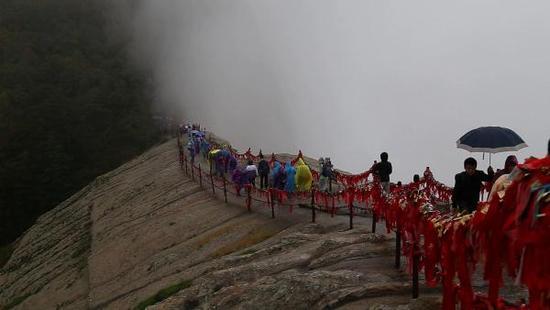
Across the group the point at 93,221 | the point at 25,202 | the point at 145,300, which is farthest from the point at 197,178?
the point at 25,202

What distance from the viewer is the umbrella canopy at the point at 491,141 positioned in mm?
12156

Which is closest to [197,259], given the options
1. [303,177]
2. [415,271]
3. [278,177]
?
[278,177]

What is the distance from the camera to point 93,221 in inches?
1216

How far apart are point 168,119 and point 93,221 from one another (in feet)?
166

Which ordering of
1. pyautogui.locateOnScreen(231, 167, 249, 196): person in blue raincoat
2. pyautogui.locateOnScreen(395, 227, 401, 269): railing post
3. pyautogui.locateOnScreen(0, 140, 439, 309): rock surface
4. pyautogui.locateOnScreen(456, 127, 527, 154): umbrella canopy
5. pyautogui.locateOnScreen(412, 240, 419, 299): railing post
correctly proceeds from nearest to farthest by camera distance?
pyautogui.locateOnScreen(412, 240, 419, 299): railing post < pyautogui.locateOnScreen(395, 227, 401, 269): railing post < pyautogui.locateOnScreen(0, 140, 439, 309): rock surface < pyautogui.locateOnScreen(456, 127, 527, 154): umbrella canopy < pyautogui.locateOnScreen(231, 167, 249, 196): person in blue raincoat

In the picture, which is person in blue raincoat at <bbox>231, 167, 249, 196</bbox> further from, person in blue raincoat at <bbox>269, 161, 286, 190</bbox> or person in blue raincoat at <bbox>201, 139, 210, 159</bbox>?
person in blue raincoat at <bbox>201, 139, 210, 159</bbox>

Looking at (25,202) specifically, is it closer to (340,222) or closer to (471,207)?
(340,222)

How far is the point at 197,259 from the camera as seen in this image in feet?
57.2

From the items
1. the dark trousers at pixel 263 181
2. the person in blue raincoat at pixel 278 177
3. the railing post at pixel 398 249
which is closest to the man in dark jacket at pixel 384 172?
the person in blue raincoat at pixel 278 177

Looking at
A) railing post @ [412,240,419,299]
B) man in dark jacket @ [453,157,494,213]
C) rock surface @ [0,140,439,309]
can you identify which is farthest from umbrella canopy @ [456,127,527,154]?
railing post @ [412,240,419,299]

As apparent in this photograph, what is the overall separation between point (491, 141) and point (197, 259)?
10.3 m

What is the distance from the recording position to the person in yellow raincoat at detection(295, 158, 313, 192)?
67.5ft

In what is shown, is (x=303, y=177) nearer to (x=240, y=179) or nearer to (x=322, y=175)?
(x=322, y=175)

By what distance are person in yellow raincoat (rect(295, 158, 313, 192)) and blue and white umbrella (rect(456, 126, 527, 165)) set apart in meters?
8.63
